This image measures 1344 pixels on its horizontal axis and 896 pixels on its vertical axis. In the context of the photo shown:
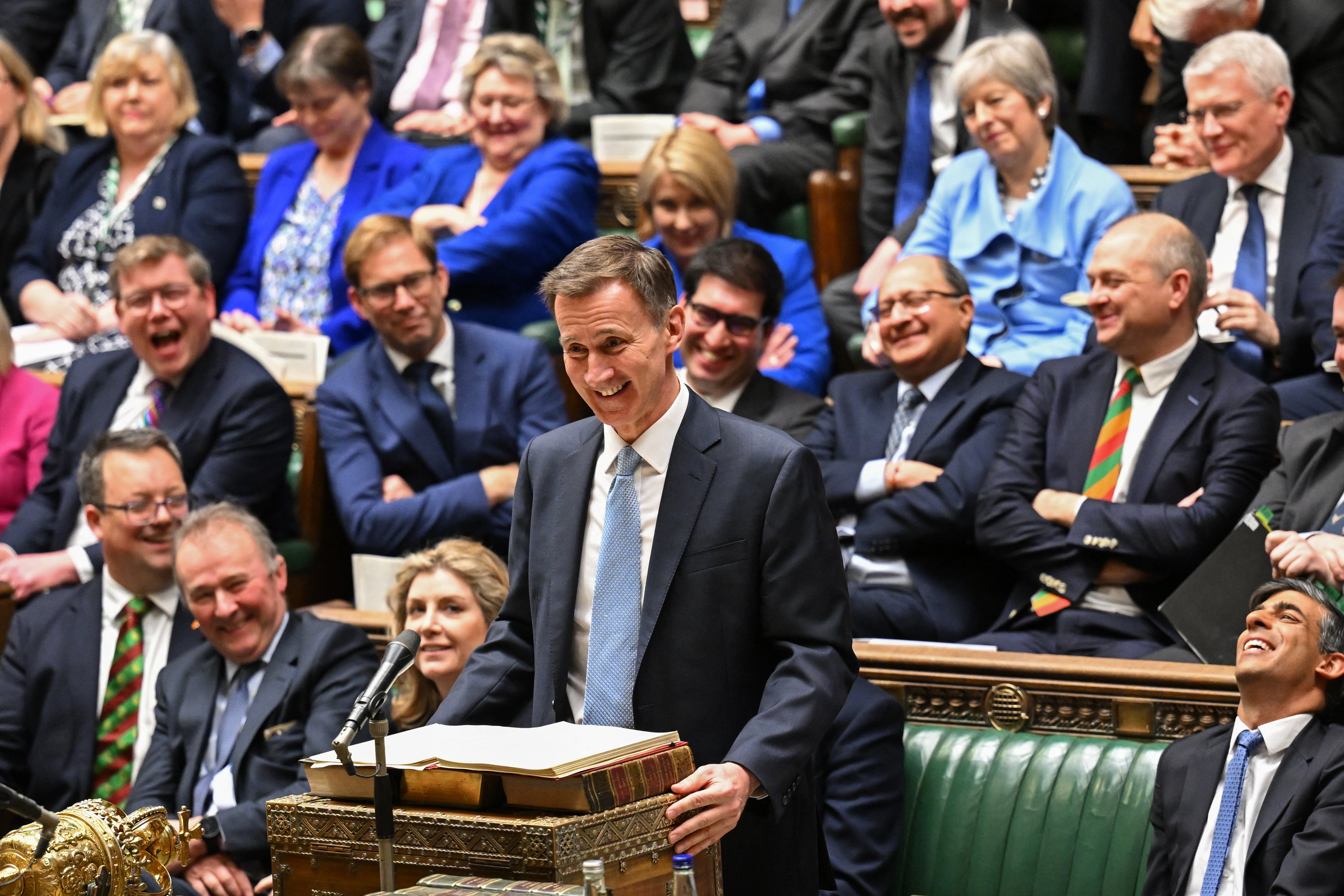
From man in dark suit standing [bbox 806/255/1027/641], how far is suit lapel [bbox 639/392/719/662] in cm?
154

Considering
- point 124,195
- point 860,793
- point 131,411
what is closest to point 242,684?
point 131,411

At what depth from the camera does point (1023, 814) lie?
3189 millimetres

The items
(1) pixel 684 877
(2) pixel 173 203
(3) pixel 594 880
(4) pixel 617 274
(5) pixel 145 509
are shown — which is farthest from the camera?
(2) pixel 173 203

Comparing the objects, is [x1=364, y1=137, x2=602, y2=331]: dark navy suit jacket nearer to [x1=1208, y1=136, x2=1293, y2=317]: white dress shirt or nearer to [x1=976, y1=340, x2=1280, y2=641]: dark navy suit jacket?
[x1=976, y1=340, x2=1280, y2=641]: dark navy suit jacket

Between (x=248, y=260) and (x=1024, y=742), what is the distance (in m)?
3.03

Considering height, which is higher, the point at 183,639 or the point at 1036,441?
the point at 1036,441

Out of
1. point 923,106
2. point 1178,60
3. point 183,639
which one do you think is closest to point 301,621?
point 183,639

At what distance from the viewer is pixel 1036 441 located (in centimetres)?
374

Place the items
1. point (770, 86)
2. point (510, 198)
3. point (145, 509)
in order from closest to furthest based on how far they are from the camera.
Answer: point (145, 509), point (510, 198), point (770, 86)

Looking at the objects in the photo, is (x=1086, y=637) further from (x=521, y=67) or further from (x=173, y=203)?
(x=173, y=203)

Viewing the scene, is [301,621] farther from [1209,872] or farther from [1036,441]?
[1209,872]

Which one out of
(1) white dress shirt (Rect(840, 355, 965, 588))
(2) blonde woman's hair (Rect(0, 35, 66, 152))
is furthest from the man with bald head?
(2) blonde woman's hair (Rect(0, 35, 66, 152))

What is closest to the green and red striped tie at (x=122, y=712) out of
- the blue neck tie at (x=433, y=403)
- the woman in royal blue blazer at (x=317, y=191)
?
the blue neck tie at (x=433, y=403)

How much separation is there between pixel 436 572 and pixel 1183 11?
2.62 m
